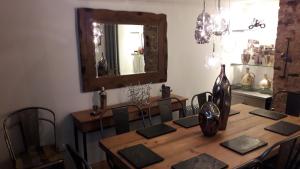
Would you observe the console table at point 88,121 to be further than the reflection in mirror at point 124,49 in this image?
No

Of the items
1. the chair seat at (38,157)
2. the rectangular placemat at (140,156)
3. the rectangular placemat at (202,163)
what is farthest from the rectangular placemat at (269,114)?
the chair seat at (38,157)

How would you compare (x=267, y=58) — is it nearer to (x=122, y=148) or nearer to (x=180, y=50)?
(x=180, y=50)

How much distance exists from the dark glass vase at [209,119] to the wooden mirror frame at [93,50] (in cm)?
137

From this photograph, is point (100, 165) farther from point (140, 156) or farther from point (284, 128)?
point (284, 128)

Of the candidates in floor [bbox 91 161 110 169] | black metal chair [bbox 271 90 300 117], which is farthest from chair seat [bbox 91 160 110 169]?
black metal chair [bbox 271 90 300 117]

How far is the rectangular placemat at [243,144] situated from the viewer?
5.56 feet

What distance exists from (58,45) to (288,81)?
303 cm

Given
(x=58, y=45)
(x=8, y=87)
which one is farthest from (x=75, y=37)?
(x=8, y=87)

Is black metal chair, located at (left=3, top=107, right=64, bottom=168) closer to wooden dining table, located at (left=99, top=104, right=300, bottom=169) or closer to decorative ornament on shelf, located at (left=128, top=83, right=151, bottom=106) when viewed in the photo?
wooden dining table, located at (left=99, top=104, right=300, bottom=169)

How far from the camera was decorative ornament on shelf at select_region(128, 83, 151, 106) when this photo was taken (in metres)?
Answer: 3.07

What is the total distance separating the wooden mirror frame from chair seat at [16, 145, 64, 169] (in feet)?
2.53

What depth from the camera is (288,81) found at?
3.22 metres

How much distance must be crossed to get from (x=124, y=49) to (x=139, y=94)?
63 cm

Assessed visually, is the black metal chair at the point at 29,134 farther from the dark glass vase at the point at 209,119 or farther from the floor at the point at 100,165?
the dark glass vase at the point at 209,119
